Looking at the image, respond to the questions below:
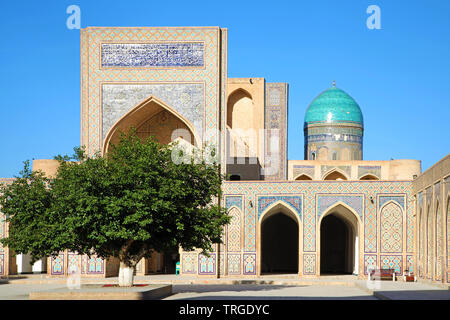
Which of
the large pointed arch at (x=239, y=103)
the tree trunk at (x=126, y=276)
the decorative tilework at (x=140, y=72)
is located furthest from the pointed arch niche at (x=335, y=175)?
the tree trunk at (x=126, y=276)

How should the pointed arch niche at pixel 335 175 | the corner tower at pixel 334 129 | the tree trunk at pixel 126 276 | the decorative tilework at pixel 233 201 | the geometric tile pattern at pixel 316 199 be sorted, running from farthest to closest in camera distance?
the corner tower at pixel 334 129 → the pointed arch niche at pixel 335 175 → the decorative tilework at pixel 233 201 → the geometric tile pattern at pixel 316 199 → the tree trunk at pixel 126 276

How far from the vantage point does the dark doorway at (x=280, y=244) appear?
26750 mm

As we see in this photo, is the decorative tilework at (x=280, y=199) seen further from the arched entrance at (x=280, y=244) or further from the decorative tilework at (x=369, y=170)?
the decorative tilework at (x=369, y=170)

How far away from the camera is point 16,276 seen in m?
21.2

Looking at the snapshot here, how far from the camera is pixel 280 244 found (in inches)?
1062

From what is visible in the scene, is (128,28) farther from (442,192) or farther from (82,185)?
(442,192)

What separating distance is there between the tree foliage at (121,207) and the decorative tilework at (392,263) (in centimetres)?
684

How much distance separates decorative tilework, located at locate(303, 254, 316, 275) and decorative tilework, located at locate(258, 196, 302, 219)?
1122 mm

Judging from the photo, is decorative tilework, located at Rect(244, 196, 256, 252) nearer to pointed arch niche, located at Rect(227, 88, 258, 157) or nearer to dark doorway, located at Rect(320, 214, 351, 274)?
pointed arch niche, located at Rect(227, 88, 258, 157)

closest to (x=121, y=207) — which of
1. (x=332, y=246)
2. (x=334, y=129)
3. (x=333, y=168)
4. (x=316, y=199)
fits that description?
(x=316, y=199)

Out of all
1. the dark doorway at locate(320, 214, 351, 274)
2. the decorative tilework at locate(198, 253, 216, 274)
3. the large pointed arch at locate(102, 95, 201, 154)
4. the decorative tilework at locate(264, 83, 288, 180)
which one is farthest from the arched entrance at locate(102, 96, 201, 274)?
the dark doorway at locate(320, 214, 351, 274)

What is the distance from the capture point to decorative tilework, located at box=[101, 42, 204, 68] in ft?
68.4

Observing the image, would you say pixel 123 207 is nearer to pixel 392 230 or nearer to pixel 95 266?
pixel 95 266
